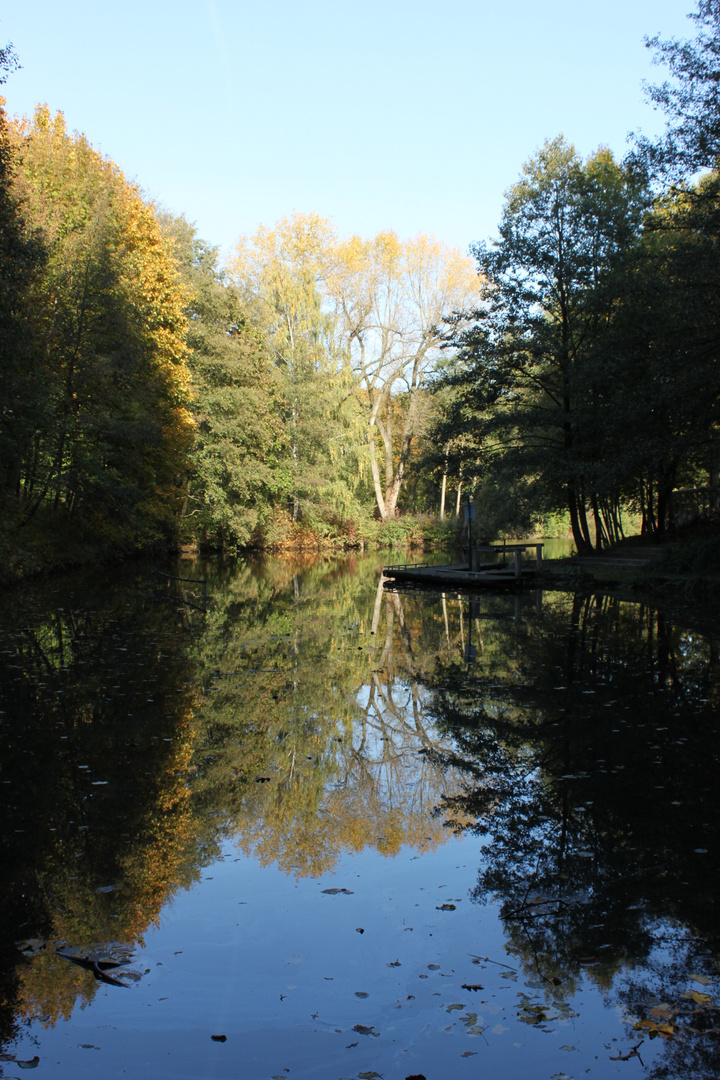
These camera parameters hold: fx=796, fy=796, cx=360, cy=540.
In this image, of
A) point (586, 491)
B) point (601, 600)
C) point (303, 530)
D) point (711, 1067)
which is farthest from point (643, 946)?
point (303, 530)

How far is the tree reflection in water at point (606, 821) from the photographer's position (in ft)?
12.4

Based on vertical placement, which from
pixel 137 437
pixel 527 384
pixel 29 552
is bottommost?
pixel 29 552

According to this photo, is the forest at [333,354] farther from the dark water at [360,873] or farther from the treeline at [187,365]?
the dark water at [360,873]

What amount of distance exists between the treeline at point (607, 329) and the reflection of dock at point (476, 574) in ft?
8.32

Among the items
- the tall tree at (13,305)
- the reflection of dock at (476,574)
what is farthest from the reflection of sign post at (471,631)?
the tall tree at (13,305)

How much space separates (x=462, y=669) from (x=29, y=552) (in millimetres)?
17381

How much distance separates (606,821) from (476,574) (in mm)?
18744

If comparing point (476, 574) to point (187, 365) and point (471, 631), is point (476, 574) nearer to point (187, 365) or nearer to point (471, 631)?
point (471, 631)

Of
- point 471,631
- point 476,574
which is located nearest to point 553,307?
point 476,574

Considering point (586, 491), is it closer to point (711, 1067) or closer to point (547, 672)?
point (547, 672)

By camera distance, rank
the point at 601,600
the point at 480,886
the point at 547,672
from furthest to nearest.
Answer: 1. the point at 601,600
2. the point at 547,672
3. the point at 480,886

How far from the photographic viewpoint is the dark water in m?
3.47

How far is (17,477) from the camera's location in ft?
79.8

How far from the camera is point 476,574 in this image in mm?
24281
